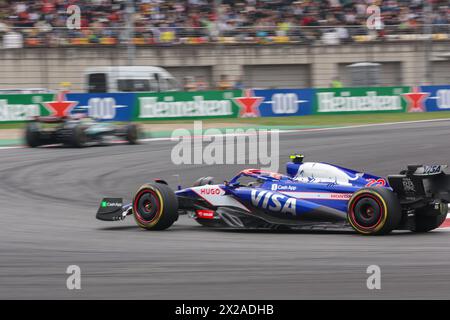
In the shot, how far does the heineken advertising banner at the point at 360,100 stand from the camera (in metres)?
29.4

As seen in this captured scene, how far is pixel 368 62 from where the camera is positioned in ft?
123

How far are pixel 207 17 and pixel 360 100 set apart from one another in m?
8.03

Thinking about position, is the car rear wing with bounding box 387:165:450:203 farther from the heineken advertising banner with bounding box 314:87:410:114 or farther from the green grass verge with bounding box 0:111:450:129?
the heineken advertising banner with bounding box 314:87:410:114

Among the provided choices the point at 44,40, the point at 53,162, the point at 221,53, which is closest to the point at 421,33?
the point at 221,53

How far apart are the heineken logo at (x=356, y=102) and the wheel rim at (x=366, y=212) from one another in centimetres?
2021

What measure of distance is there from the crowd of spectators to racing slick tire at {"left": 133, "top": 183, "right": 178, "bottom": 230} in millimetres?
23015

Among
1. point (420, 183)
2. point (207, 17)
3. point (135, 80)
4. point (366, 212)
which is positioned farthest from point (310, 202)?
point (207, 17)

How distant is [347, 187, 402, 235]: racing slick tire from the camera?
29.5 feet

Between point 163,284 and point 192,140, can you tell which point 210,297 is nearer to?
point 163,284

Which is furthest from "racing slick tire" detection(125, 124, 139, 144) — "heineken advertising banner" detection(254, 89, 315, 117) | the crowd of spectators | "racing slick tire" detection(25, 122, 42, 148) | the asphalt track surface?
the crowd of spectators

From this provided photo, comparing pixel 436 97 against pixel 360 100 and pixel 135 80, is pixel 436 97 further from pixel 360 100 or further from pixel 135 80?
pixel 135 80

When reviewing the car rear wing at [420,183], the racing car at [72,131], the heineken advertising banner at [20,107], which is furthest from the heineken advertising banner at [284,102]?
the car rear wing at [420,183]

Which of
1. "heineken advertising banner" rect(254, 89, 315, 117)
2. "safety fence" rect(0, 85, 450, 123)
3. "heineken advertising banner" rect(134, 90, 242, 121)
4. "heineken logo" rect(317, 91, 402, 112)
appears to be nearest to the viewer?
"safety fence" rect(0, 85, 450, 123)

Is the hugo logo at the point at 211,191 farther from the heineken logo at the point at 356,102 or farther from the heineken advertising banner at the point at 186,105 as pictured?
the heineken logo at the point at 356,102
